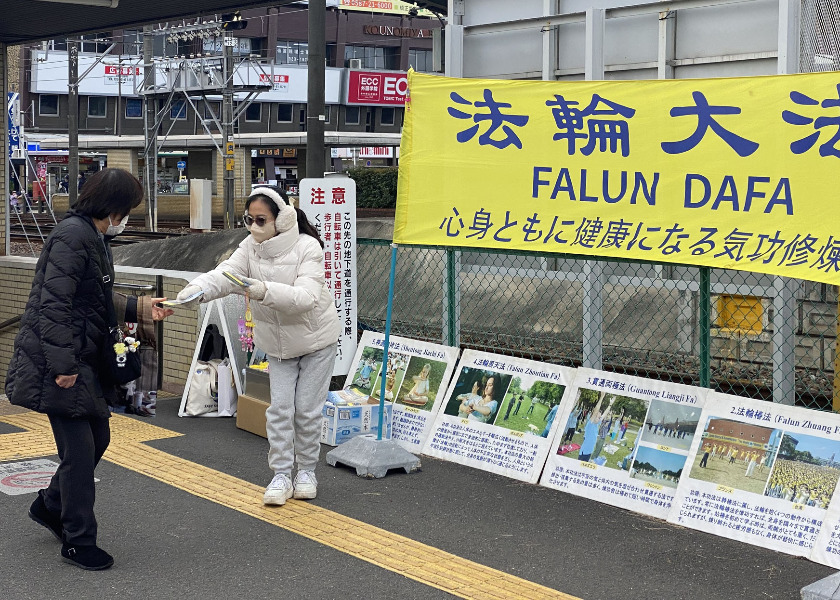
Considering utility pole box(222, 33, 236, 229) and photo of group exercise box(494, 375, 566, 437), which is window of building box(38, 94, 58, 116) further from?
photo of group exercise box(494, 375, 566, 437)

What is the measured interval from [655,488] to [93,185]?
3.35 m

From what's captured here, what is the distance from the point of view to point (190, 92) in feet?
112

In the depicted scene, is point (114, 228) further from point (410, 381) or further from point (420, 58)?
point (420, 58)

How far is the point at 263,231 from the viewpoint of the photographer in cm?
569

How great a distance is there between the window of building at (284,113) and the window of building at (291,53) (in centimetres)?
224

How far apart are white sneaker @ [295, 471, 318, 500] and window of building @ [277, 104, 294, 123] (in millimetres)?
50942

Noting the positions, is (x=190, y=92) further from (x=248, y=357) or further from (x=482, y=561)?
(x=482, y=561)

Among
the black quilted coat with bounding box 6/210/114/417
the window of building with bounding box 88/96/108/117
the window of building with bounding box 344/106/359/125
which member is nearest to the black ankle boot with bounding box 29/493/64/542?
the black quilted coat with bounding box 6/210/114/417

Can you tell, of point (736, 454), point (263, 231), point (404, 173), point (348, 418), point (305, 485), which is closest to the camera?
point (736, 454)

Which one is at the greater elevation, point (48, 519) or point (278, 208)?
point (278, 208)

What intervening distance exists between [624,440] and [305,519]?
6.16 ft

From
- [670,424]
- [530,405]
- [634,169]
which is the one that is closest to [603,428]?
[670,424]

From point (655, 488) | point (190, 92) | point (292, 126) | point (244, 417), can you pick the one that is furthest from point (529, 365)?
point (292, 126)

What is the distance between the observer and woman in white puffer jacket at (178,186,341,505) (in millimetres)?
5703
